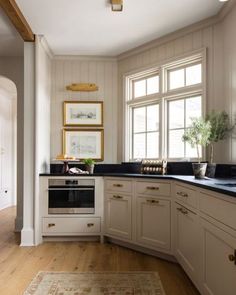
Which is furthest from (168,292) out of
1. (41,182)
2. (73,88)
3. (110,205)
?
(73,88)

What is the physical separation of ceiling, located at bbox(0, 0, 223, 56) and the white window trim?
354mm

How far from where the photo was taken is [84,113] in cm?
456

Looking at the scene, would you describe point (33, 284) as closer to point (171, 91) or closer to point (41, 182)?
point (41, 182)

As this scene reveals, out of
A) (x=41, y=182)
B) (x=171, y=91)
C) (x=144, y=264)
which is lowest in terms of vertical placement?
(x=144, y=264)

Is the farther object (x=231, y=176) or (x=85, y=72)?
(x=85, y=72)

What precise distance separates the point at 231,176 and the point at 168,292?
4.23ft

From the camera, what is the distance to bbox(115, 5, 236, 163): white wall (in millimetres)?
3174

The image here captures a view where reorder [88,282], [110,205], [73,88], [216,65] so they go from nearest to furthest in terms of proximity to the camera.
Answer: [88,282] < [216,65] < [110,205] < [73,88]

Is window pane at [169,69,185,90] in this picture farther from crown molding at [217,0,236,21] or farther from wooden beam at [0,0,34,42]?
wooden beam at [0,0,34,42]

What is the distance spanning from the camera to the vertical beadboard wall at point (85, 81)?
456 centimetres

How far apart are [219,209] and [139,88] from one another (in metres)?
2.82

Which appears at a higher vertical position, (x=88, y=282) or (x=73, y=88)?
(x=73, y=88)

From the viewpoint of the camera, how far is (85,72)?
4598 mm

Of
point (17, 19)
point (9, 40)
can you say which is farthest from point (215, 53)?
point (9, 40)
